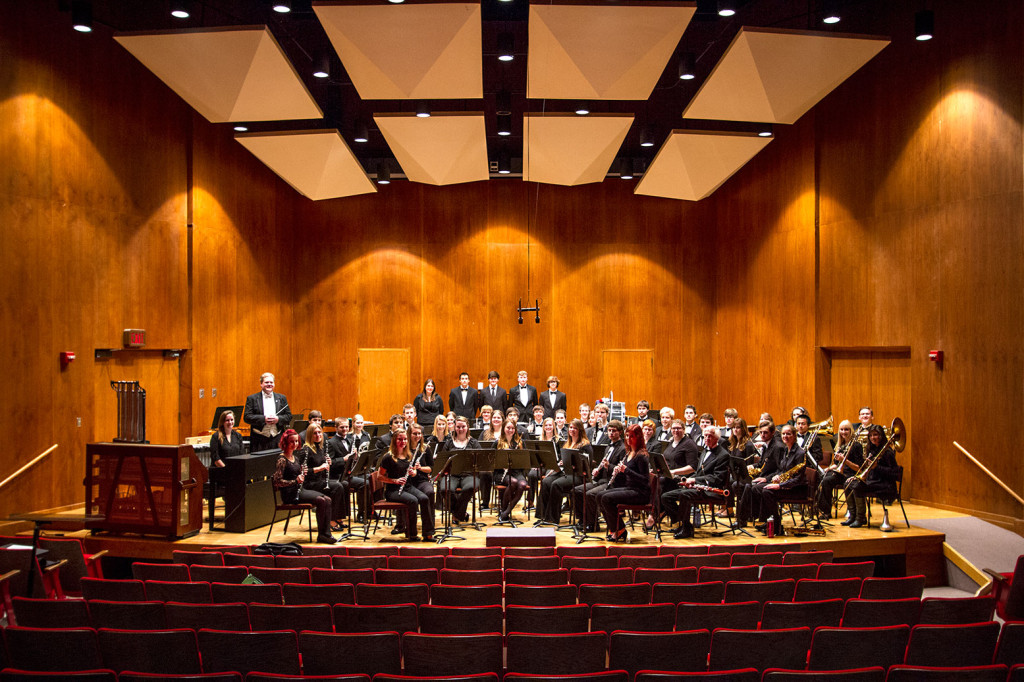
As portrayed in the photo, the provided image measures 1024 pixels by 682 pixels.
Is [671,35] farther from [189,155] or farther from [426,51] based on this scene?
[189,155]

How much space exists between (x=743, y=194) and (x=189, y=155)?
9.47 meters

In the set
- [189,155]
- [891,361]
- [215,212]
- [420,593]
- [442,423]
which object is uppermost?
[189,155]

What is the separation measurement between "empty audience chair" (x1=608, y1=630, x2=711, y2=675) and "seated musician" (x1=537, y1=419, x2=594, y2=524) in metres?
5.15

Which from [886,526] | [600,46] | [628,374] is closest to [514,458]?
[886,526]

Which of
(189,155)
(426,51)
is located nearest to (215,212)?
(189,155)

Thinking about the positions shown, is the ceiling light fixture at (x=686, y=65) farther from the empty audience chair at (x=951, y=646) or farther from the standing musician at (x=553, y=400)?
the empty audience chair at (x=951, y=646)

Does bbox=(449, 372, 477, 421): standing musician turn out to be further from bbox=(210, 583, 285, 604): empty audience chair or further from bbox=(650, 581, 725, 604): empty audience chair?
bbox=(650, 581, 725, 604): empty audience chair

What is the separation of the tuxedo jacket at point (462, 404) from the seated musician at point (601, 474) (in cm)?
416

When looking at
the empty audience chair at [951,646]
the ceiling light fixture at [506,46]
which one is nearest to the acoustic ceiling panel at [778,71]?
the ceiling light fixture at [506,46]

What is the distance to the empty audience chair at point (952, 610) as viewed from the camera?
448cm

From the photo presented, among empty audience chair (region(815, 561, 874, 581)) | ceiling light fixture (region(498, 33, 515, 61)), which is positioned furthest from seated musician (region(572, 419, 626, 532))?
ceiling light fixture (region(498, 33, 515, 61))

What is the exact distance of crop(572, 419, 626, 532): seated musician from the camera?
8.46m

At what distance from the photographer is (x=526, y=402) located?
12.9 metres

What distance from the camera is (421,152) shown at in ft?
38.2
